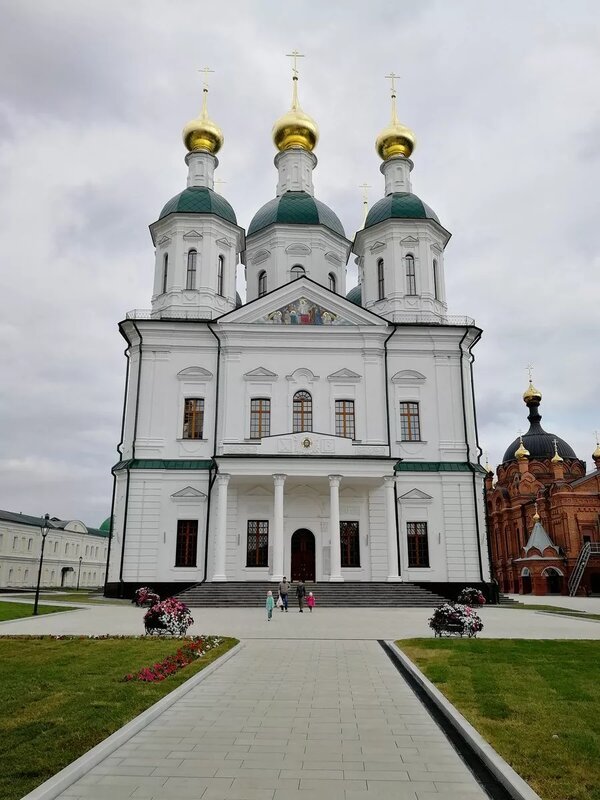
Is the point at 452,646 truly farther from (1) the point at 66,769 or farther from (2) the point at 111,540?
(2) the point at 111,540

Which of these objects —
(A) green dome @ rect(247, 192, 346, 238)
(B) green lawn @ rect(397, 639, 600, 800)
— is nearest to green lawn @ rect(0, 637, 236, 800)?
(B) green lawn @ rect(397, 639, 600, 800)

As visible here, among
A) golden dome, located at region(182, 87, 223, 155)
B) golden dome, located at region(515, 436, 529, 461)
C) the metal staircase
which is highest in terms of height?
golden dome, located at region(182, 87, 223, 155)

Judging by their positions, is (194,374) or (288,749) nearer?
(288,749)

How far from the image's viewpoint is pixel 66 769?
4859 millimetres

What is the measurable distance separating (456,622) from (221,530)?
42.5 ft

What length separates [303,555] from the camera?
2716cm

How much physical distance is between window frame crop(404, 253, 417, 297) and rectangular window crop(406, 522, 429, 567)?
10919 mm

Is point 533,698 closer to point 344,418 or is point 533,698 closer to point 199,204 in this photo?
point 344,418

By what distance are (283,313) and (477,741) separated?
24396 mm

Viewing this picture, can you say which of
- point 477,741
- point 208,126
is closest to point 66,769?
point 477,741

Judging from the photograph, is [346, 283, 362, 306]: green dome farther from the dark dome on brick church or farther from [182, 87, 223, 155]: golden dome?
the dark dome on brick church

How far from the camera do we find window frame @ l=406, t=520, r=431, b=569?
27203 millimetres

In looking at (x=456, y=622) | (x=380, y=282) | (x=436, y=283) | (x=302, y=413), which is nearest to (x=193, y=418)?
(x=302, y=413)

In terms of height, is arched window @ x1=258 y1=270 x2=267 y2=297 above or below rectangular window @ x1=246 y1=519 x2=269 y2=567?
above
